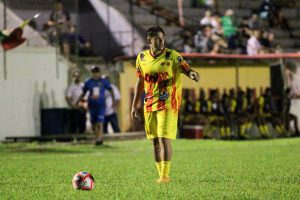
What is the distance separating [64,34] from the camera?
2867 centimetres

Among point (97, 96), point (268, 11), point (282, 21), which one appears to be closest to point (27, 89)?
point (97, 96)

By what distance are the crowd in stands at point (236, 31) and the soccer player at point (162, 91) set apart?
57.9 ft

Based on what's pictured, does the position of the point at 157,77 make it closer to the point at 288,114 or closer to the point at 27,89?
the point at 27,89

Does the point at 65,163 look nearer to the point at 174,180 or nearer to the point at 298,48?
the point at 174,180

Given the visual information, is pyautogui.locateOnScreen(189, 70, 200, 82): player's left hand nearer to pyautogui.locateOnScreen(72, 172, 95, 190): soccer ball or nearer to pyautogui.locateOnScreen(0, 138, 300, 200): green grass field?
pyautogui.locateOnScreen(0, 138, 300, 200): green grass field

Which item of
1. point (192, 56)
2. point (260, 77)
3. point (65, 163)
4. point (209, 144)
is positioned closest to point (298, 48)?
point (260, 77)

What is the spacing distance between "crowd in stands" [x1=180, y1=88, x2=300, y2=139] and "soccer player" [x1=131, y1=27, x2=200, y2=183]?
48.5ft

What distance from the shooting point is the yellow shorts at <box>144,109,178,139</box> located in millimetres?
11891

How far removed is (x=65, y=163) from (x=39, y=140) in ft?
29.7

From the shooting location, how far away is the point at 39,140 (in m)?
25.9

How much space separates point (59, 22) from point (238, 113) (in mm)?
6346

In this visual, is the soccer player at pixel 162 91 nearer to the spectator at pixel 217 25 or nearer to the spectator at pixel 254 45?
the spectator at pixel 254 45

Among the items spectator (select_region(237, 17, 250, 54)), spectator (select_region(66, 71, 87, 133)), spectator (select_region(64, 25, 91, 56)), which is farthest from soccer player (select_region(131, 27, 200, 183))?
spectator (select_region(237, 17, 250, 54))

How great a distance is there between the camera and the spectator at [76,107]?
88.6 feet
